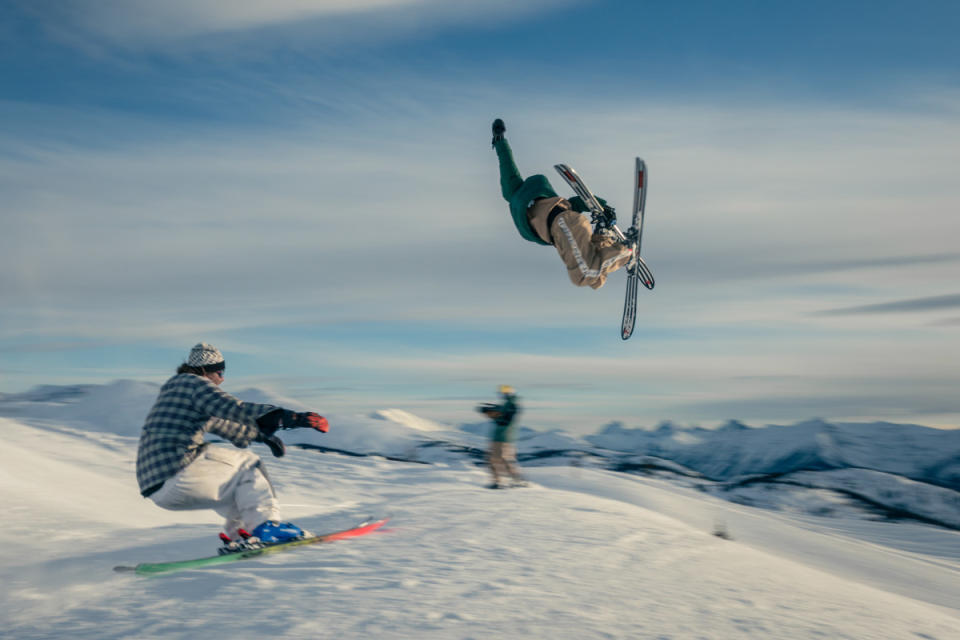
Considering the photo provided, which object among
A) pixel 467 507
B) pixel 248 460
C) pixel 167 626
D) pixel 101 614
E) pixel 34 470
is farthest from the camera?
pixel 34 470

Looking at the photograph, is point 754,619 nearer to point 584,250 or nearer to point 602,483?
point 584,250

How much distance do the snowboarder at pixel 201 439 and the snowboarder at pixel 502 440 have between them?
24.4 ft

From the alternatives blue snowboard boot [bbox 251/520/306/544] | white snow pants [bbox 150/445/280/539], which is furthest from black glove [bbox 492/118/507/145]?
blue snowboard boot [bbox 251/520/306/544]

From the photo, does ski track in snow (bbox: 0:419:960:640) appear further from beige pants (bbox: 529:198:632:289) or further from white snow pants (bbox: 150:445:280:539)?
beige pants (bbox: 529:198:632:289)

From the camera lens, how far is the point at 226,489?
5652 millimetres

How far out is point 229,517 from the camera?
5.83 metres

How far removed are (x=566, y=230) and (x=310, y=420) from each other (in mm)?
2725

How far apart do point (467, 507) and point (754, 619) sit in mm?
4344

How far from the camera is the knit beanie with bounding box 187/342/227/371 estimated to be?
561cm

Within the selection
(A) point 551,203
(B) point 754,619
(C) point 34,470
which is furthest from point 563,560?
(C) point 34,470

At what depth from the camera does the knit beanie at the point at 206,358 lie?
18.4 ft

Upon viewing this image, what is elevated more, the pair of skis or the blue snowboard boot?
the pair of skis

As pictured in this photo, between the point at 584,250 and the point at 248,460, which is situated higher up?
the point at 584,250

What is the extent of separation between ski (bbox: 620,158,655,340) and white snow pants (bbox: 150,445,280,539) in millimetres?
3822
